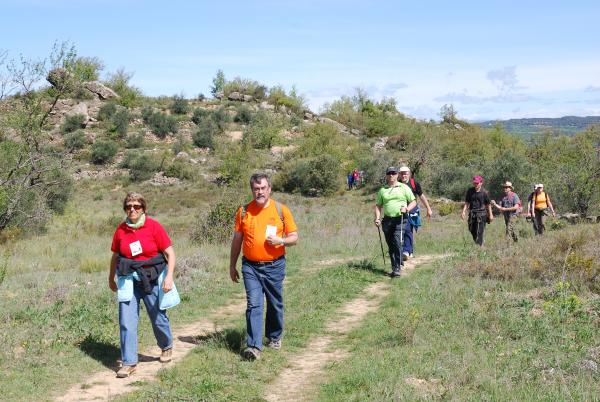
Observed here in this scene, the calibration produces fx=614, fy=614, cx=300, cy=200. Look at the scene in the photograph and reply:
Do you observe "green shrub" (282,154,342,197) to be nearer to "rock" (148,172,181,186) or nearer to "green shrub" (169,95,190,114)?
"rock" (148,172,181,186)

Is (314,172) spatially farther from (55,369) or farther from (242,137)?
(55,369)

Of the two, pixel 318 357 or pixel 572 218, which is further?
pixel 572 218

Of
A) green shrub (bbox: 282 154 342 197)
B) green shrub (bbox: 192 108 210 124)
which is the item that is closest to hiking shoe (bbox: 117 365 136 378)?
green shrub (bbox: 282 154 342 197)

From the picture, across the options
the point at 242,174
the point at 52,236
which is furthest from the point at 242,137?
the point at 52,236

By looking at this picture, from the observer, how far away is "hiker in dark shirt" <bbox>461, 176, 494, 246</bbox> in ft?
41.1

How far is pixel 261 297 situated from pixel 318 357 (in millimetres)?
871

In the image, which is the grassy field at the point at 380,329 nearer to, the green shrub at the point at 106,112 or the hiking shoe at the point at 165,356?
the hiking shoe at the point at 165,356

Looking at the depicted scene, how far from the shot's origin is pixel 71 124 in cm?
5175

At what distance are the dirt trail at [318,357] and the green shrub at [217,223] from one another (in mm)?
7926

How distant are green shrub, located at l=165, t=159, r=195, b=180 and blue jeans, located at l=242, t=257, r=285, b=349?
3681 cm

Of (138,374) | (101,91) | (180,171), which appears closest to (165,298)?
(138,374)

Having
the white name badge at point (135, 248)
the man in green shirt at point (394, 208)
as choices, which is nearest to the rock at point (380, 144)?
the man in green shirt at point (394, 208)

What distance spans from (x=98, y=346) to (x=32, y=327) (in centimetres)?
101

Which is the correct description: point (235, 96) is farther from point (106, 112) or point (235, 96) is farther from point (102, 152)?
point (102, 152)
